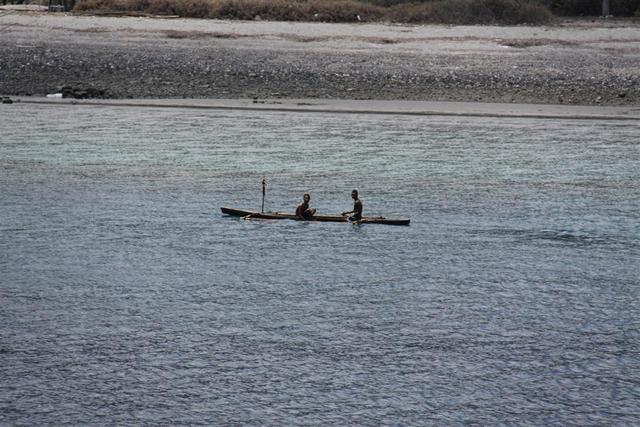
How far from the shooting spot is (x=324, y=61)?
57.8 meters

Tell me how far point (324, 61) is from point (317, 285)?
36.6 metres

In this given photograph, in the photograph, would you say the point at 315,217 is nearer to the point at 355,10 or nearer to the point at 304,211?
the point at 304,211

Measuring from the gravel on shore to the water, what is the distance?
39.5 feet

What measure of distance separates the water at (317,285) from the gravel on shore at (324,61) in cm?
1203

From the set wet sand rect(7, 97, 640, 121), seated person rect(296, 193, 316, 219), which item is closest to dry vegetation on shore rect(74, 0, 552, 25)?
wet sand rect(7, 97, 640, 121)

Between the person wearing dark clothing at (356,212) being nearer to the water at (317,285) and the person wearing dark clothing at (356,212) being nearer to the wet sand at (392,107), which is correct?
the water at (317,285)

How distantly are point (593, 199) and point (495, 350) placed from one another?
13445 millimetres

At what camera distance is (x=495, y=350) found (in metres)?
18.7

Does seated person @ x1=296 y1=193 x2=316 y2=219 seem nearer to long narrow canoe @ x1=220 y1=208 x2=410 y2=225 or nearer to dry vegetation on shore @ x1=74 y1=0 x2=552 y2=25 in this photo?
long narrow canoe @ x1=220 y1=208 x2=410 y2=225

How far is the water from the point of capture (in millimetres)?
16547

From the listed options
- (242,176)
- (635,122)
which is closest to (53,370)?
(242,176)

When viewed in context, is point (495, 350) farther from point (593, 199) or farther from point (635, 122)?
point (635, 122)

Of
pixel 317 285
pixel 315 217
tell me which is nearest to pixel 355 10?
pixel 315 217

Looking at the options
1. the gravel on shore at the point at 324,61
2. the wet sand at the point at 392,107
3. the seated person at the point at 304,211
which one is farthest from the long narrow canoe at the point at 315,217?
the gravel on shore at the point at 324,61
